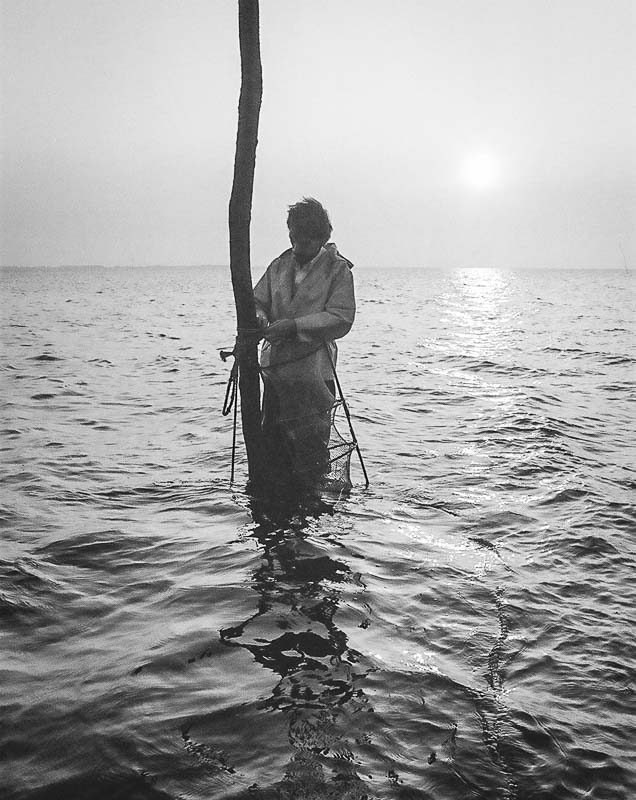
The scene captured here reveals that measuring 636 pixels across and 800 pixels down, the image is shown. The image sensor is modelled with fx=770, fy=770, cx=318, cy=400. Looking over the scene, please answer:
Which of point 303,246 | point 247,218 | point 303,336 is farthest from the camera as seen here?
point 303,246

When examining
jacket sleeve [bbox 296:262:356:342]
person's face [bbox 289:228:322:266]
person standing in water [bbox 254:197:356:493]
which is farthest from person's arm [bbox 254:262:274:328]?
jacket sleeve [bbox 296:262:356:342]

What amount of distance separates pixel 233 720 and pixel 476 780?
3.89 feet

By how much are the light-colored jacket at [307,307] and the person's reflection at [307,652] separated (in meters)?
1.55

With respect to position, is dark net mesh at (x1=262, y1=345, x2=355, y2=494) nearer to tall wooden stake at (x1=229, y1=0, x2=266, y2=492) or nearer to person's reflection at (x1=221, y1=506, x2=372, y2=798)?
tall wooden stake at (x1=229, y1=0, x2=266, y2=492)

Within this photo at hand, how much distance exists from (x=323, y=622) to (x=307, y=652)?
43 centimetres

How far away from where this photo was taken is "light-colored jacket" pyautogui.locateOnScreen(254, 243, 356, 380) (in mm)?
6496

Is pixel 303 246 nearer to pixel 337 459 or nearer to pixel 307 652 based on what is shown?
pixel 337 459

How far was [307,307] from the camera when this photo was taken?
6629 mm

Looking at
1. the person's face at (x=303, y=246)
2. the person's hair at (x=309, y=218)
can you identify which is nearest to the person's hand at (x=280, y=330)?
the person's face at (x=303, y=246)

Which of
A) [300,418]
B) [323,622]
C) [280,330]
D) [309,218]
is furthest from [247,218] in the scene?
[323,622]

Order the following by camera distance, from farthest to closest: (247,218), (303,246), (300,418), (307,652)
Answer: (300,418) → (303,246) → (247,218) → (307,652)

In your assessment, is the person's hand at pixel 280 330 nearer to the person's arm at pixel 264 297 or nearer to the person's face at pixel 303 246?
the person's arm at pixel 264 297

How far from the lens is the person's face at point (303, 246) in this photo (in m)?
6.50

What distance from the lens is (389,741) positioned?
12.0ft
